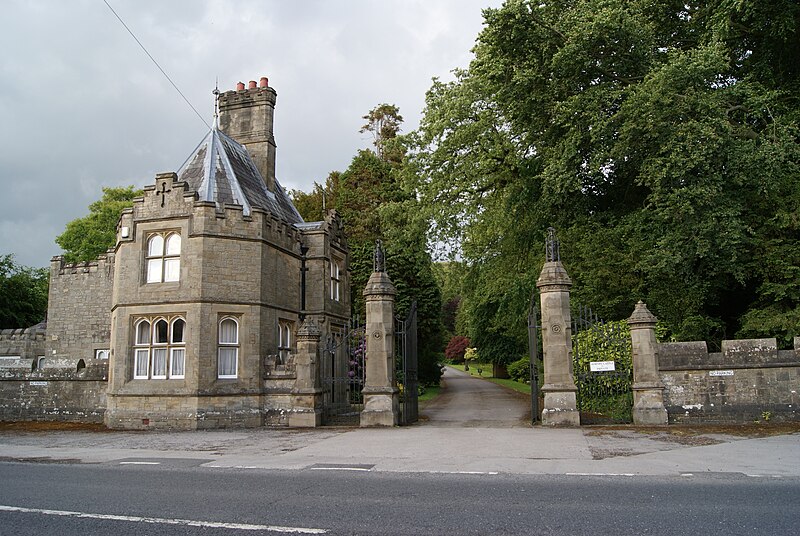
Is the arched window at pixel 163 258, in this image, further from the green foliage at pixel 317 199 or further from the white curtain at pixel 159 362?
the green foliage at pixel 317 199

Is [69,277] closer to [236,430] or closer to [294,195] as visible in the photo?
[236,430]

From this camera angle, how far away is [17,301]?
42.1 meters

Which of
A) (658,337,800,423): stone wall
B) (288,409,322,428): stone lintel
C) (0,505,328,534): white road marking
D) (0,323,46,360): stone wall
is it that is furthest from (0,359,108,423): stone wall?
(658,337,800,423): stone wall

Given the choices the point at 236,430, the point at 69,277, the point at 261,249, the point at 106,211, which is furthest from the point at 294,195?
the point at 236,430

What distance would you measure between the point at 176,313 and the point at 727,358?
14.2 metres

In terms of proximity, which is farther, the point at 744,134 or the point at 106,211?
the point at 106,211

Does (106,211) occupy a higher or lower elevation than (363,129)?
lower

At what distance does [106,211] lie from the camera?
144ft

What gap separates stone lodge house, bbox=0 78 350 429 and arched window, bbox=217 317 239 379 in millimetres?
29

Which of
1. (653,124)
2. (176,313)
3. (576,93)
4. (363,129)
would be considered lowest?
(176,313)

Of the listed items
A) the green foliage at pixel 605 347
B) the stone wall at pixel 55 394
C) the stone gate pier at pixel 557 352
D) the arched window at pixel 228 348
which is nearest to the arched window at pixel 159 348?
the arched window at pixel 228 348

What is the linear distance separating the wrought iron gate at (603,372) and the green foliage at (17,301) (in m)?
38.9

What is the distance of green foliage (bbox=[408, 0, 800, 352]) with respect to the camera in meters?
15.6

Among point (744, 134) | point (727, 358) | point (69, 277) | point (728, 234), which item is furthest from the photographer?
point (69, 277)
